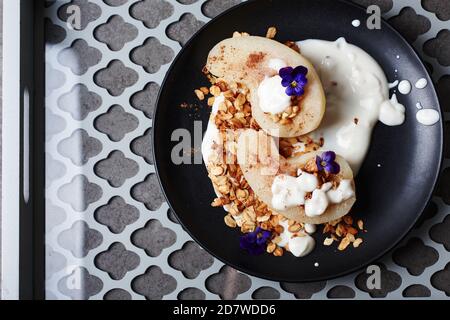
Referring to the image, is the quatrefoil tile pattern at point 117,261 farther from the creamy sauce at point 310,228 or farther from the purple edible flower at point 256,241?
the creamy sauce at point 310,228

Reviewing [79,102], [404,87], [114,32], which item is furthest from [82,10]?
[404,87]

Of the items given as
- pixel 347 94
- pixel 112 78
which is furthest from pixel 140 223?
pixel 347 94

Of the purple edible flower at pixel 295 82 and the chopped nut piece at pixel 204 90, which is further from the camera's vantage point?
the chopped nut piece at pixel 204 90

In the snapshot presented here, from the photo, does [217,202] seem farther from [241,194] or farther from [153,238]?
[153,238]

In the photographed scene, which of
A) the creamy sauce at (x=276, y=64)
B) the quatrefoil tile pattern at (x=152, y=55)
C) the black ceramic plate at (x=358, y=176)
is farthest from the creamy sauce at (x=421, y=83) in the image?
the quatrefoil tile pattern at (x=152, y=55)

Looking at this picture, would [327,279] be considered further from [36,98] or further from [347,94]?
[36,98]
